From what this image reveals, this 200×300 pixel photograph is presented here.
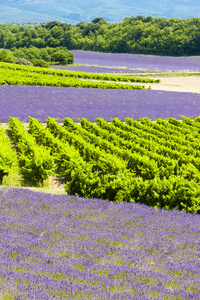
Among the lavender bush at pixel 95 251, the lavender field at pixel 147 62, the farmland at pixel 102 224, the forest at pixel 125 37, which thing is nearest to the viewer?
the lavender bush at pixel 95 251

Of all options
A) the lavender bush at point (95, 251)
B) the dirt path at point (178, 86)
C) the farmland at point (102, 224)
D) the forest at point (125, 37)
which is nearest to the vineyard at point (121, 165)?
the farmland at point (102, 224)

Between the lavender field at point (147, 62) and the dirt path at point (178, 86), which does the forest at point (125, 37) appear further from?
the dirt path at point (178, 86)

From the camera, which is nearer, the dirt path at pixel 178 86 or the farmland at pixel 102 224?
the farmland at pixel 102 224

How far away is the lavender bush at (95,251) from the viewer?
403 centimetres

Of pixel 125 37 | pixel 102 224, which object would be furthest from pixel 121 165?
pixel 125 37

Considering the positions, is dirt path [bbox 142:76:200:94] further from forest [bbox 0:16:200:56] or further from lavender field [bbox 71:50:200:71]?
forest [bbox 0:16:200:56]

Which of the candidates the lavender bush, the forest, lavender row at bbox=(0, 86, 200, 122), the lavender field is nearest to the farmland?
the lavender bush

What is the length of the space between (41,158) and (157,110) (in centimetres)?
1528

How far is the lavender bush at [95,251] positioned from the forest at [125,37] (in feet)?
288

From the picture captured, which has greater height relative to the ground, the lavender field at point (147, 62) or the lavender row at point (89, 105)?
the lavender field at point (147, 62)

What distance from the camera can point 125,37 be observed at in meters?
101

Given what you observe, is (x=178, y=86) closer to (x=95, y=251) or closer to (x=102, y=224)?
(x=102, y=224)

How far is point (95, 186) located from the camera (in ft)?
29.4

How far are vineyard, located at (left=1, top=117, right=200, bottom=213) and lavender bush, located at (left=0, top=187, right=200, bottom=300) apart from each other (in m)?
0.88
